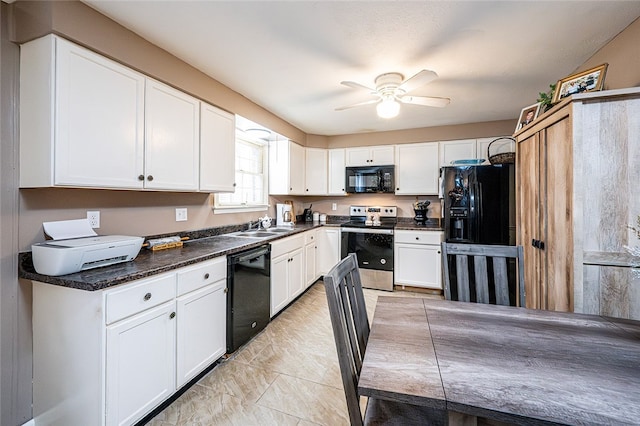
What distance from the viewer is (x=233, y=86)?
264 cm

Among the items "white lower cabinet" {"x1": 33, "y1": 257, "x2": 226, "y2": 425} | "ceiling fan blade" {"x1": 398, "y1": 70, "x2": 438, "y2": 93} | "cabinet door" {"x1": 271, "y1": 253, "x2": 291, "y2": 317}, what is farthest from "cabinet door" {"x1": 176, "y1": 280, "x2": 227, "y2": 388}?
"ceiling fan blade" {"x1": 398, "y1": 70, "x2": 438, "y2": 93}

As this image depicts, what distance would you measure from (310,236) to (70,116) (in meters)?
2.74

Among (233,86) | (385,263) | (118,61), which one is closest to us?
(118,61)

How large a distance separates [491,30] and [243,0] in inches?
61.7

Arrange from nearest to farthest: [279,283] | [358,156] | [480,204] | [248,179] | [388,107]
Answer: [388,107] < [279,283] < [480,204] < [248,179] < [358,156]

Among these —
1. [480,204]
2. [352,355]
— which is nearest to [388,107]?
[480,204]

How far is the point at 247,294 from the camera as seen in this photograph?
235 centimetres

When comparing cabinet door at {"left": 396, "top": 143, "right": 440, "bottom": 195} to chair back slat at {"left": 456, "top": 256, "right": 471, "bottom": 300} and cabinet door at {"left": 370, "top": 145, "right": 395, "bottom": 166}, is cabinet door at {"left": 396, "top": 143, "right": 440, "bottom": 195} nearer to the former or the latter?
cabinet door at {"left": 370, "top": 145, "right": 395, "bottom": 166}

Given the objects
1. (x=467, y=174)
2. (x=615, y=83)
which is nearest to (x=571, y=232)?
(x=615, y=83)

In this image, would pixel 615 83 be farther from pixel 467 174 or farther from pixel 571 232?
pixel 467 174

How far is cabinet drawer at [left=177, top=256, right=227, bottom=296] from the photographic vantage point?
1759 millimetres

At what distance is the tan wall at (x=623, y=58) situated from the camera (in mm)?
1690

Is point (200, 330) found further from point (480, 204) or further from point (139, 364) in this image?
point (480, 204)

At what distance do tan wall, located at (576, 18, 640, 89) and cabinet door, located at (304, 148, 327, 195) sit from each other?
3.20 m
